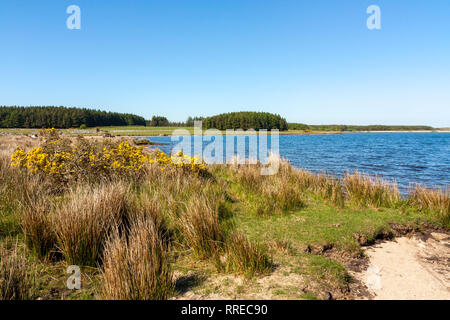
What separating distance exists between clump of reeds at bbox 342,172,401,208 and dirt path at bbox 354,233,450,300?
1697mm

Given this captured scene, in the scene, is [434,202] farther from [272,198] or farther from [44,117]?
[44,117]

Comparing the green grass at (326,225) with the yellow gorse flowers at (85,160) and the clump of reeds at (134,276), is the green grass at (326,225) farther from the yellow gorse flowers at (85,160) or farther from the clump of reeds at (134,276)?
the yellow gorse flowers at (85,160)

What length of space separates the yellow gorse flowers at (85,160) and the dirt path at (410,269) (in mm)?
6020

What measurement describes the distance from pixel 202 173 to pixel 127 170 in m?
2.65

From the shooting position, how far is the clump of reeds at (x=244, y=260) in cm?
346

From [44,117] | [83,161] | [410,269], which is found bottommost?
[410,269]

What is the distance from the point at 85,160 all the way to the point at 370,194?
8348 millimetres

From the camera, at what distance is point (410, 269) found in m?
3.88

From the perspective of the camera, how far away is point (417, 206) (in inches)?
258

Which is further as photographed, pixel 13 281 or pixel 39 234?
pixel 39 234

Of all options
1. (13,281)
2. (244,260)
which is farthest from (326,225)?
(13,281)

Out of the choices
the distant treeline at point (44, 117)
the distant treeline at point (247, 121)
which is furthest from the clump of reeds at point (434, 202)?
the distant treeline at point (44, 117)

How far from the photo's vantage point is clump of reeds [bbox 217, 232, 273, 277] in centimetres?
346
